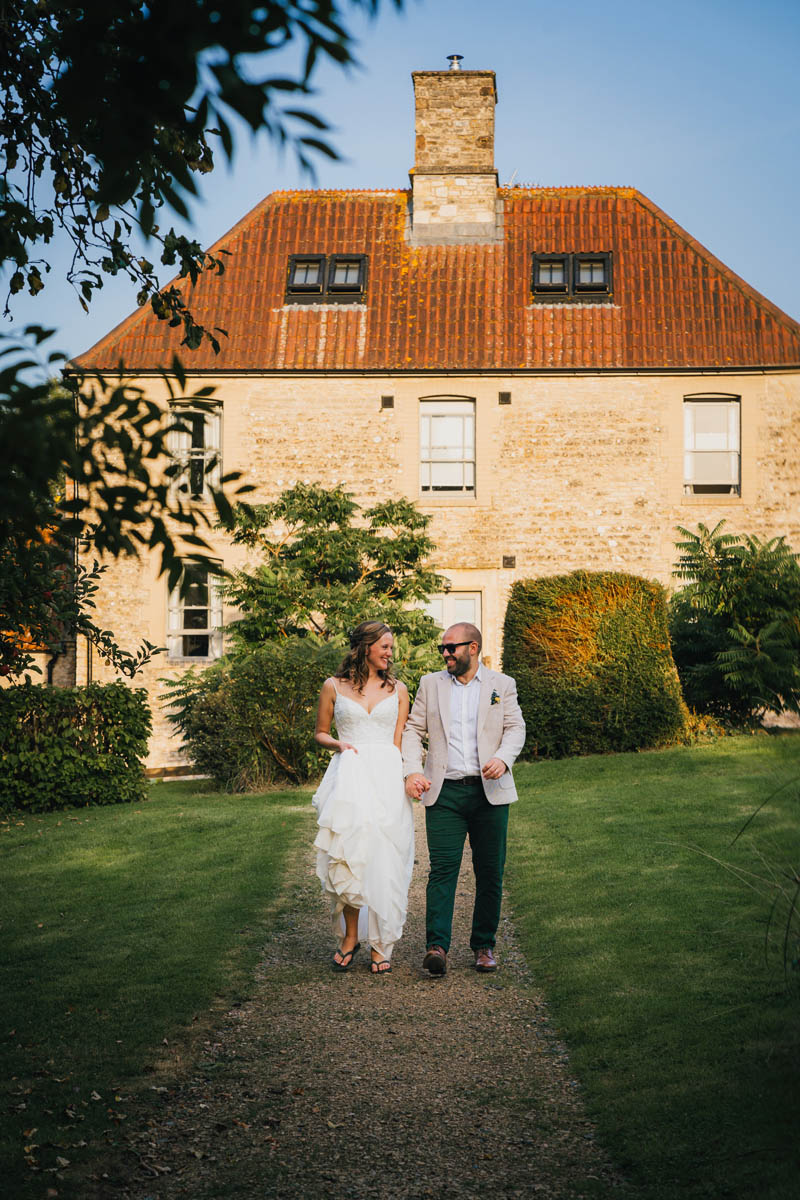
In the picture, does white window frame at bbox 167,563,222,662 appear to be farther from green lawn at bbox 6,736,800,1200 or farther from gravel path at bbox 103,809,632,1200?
gravel path at bbox 103,809,632,1200

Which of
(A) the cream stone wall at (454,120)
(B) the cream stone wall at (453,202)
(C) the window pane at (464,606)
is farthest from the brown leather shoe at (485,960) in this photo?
(A) the cream stone wall at (454,120)

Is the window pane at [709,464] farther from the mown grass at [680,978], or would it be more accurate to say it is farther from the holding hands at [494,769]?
the holding hands at [494,769]

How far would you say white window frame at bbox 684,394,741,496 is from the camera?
788 inches

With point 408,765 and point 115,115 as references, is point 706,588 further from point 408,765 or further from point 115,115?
point 115,115

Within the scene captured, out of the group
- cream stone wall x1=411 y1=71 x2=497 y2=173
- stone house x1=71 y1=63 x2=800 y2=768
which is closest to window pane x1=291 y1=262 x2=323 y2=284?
stone house x1=71 y1=63 x2=800 y2=768

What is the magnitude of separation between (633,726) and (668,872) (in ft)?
21.2

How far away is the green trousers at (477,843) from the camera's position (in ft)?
21.6

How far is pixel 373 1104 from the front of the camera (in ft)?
14.9

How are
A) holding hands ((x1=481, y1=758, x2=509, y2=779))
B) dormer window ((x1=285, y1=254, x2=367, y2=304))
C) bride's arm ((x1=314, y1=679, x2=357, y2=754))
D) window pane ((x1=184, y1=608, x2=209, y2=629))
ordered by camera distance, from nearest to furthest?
holding hands ((x1=481, y1=758, x2=509, y2=779)) → bride's arm ((x1=314, y1=679, x2=357, y2=754)) → window pane ((x1=184, y1=608, x2=209, y2=629)) → dormer window ((x1=285, y1=254, x2=367, y2=304))

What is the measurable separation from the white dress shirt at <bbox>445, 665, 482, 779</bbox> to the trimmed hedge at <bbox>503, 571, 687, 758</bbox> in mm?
8115

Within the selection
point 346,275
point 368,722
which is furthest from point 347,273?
point 368,722

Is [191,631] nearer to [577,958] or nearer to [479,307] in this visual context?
[479,307]

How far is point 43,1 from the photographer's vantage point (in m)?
5.21

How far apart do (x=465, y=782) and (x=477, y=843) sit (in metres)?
0.37
